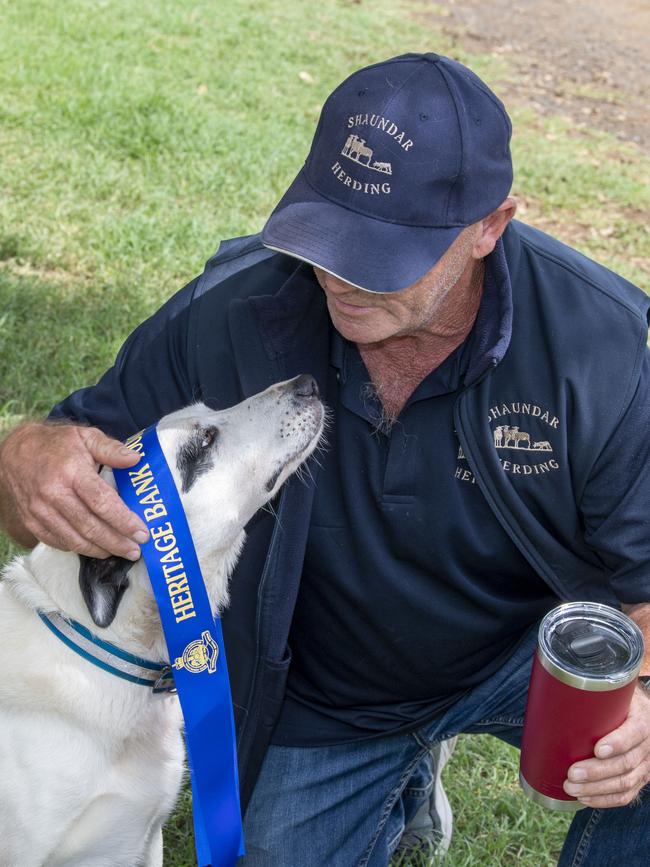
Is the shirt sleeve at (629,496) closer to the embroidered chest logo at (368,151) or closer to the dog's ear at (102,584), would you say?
the embroidered chest logo at (368,151)

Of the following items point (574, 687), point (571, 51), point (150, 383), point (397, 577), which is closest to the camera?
point (574, 687)

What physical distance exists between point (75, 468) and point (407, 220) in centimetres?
93

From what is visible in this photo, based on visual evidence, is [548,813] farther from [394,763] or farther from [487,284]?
[487,284]

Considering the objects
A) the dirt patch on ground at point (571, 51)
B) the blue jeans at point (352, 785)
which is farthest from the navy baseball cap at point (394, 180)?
the dirt patch on ground at point (571, 51)

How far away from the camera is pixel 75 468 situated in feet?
7.86

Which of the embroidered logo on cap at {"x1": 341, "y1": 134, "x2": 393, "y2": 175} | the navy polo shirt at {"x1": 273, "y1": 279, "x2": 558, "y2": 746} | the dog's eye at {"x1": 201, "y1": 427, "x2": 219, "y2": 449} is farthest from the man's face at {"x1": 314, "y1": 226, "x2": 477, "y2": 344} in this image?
the dog's eye at {"x1": 201, "y1": 427, "x2": 219, "y2": 449}

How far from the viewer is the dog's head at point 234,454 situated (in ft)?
8.61

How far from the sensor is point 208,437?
2676mm

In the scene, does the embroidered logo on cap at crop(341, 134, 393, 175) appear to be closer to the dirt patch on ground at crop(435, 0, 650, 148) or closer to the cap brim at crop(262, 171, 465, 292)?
the cap brim at crop(262, 171, 465, 292)

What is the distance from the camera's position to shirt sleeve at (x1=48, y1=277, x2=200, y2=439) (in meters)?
2.89

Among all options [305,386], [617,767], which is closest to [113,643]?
[305,386]

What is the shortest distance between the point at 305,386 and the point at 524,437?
55 centimetres

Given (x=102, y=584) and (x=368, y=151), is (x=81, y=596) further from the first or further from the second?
(x=368, y=151)

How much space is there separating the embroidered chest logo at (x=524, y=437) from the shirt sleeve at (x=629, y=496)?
0.13 m
